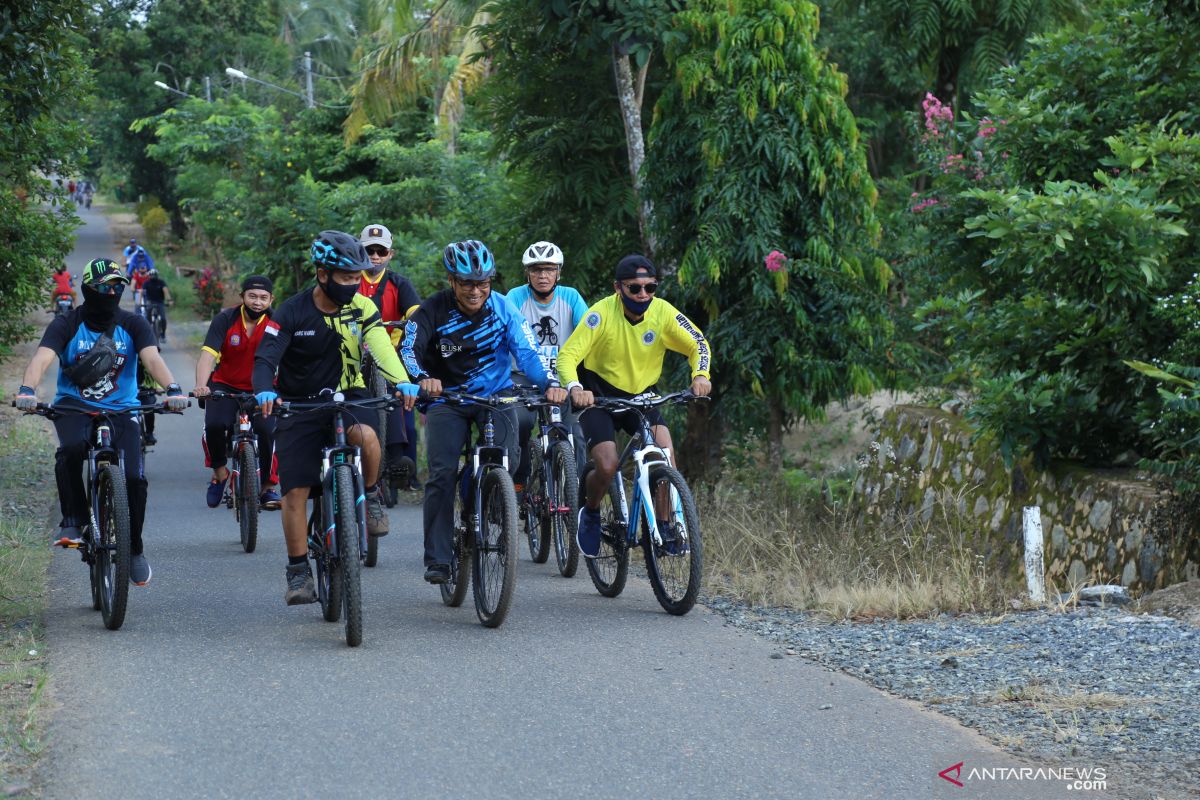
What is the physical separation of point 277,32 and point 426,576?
61076 mm

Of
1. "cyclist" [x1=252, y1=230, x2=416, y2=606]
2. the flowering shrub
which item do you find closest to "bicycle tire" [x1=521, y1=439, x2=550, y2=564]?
"cyclist" [x1=252, y1=230, x2=416, y2=606]

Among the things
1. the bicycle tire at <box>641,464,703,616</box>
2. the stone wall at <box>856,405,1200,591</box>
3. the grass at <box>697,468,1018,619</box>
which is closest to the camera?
the bicycle tire at <box>641,464,703,616</box>

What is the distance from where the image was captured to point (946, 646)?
24.9ft

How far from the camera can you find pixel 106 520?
8406mm

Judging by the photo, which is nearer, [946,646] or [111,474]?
[946,646]

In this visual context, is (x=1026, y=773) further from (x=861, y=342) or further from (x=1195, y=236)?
(x=861, y=342)

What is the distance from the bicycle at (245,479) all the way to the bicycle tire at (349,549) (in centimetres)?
362

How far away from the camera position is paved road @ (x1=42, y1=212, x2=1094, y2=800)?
5516 mm

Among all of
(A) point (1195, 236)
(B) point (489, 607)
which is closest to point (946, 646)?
(B) point (489, 607)

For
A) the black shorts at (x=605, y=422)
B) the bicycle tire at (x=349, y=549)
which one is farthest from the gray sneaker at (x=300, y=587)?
the black shorts at (x=605, y=422)

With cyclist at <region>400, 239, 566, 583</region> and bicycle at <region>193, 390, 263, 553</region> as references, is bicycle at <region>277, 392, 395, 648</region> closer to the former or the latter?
cyclist at <region>400, 239, 566, 583</region>

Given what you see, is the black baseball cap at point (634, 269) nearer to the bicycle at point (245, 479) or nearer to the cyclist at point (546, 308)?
the cyclist at point (546, 308)

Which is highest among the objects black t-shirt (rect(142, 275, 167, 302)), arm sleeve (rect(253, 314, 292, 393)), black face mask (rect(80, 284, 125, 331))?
Answer: black t-shirt (rect(142, 275, 167, 302))

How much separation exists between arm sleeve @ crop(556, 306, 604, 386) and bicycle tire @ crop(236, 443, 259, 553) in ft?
11.2
